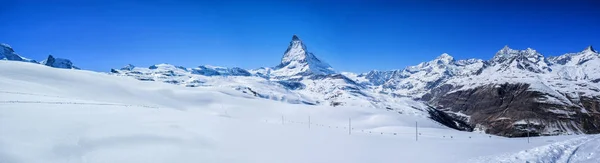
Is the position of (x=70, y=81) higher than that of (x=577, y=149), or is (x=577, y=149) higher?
(x=70, y=81)

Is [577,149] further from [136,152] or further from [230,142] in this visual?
[136,152]

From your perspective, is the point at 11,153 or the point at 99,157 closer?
the point at 11,153

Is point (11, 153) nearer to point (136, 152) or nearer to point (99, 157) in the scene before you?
point (99, 157)

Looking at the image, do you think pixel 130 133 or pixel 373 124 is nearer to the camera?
pixel 130 133

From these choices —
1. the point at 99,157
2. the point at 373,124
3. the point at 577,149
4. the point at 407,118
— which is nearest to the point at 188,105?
the point at 373,124

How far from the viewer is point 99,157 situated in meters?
14.6

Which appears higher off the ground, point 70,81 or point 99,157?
point 70,81

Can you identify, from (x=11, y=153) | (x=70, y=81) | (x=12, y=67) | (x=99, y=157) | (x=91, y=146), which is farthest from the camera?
(x=70, y=81)

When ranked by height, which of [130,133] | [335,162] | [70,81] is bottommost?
[335,162]

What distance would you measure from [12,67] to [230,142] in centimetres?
7738

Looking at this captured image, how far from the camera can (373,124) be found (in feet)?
254

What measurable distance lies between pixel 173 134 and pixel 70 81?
7248 centimetres

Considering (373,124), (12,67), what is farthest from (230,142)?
(12,67)

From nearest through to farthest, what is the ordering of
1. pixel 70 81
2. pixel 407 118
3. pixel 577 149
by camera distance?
pixel 577 149 → pixel 70 81 → pixel 407 118
